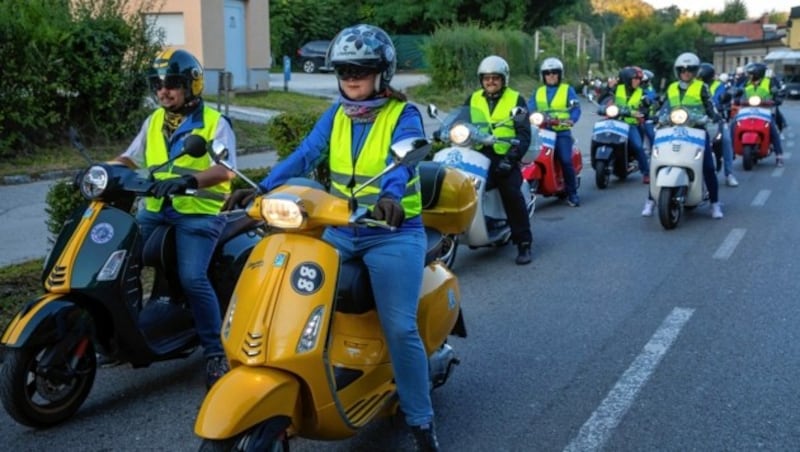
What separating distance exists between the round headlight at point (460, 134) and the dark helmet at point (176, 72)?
11.5 ft

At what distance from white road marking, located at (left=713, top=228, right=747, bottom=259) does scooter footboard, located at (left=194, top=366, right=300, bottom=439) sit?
20.5 feet

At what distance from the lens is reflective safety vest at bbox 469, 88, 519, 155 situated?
27.6 ft

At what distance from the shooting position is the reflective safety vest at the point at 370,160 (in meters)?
4.08

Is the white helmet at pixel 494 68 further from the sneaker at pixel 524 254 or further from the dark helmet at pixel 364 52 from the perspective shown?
the dark helmet at pixel 364 52

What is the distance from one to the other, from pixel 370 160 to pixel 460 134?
427cm

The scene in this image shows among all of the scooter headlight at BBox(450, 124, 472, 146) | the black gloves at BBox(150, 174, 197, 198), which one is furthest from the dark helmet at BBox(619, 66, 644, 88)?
the black gloves at BBox(150, 174, 197, 198)

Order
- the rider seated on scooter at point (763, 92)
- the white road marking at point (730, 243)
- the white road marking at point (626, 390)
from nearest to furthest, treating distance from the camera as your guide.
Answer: the white road marking at point (626, 390), the white road marking at point (730, 243), the rider seated on scooter at point (763, 92)

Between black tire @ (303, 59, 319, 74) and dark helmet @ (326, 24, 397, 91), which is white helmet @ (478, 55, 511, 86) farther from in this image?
black tire @ (303, 59, 319, 74)

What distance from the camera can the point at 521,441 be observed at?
176 inches

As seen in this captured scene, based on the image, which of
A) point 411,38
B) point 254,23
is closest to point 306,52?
point 411,38

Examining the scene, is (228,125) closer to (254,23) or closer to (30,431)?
(30,431)

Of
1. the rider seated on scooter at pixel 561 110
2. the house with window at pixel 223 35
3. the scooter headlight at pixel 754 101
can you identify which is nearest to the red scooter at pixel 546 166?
the rider seated on scooter at pixel 561 110

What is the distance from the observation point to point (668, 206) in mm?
9891

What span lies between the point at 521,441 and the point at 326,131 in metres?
1.77
